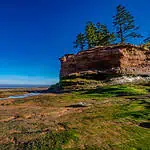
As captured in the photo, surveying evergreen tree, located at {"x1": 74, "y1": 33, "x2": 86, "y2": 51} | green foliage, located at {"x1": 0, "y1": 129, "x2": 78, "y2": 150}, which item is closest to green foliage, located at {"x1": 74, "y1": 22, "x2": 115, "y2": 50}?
evergreen tree, located at {"x1": 74, "y1": 33, "x2": 86, "y2": 51}

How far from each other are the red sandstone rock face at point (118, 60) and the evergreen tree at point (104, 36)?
21.0 metres

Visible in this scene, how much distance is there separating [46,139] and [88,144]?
1607mm

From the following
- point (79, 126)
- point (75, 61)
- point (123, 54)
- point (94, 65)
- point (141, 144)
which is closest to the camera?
point (141, 144)

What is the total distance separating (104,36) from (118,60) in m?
29.8

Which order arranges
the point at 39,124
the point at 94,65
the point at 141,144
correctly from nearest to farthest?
the point at 141,144, the point at 39,124, the point at 94,65

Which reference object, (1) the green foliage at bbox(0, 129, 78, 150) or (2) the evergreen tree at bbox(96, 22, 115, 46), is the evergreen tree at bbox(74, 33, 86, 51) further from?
(1) the green foliage at bbox(0, 129, 78, 150)

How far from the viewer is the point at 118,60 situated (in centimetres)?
3806

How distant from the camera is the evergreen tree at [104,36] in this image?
63722 mm

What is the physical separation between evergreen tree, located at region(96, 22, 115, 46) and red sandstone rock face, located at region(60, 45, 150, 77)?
69.0 ft

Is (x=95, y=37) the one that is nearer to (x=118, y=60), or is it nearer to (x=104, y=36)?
(x=104, y=36)

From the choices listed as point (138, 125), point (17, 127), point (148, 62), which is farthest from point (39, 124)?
point (148, 62)

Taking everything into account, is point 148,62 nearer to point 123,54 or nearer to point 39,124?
point 123,54

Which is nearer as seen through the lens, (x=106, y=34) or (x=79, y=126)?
(x=79, y=126)

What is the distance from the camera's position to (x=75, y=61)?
48312 millimetres
